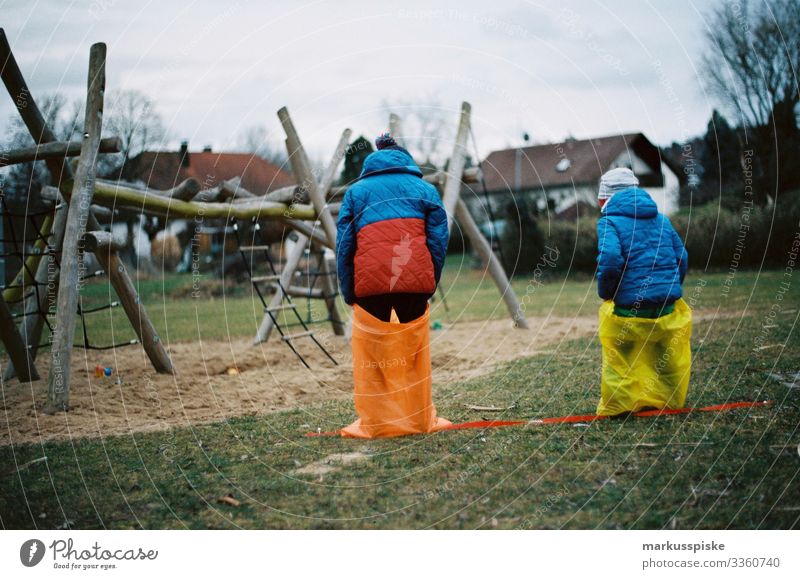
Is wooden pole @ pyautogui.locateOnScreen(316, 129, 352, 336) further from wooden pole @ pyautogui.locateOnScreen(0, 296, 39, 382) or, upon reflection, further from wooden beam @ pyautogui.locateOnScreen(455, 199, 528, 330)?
wooden pole @ pyautogui.locateOnScreen(0, 296, 39, 382)

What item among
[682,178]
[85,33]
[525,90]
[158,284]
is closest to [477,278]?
[682,178]

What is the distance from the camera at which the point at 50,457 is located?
5719 millimetres

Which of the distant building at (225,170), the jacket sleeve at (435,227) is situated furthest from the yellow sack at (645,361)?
the distant building at (225,170)

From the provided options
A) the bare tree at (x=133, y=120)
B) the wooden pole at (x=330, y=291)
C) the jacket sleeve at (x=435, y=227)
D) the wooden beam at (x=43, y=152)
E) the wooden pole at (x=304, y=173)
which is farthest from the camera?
the wooden pole at (x=330, y=291)

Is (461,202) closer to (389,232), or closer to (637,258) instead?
(637,258)

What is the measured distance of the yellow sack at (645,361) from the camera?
574cm

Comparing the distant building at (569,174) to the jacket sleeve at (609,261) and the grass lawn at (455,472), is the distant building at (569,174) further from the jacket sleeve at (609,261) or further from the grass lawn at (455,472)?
the grass lawn at (455,472)

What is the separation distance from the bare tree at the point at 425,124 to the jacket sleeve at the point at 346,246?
13.4 ft

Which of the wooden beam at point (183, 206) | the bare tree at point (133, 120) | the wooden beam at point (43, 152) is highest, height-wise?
the bare tree at point (133, 120)

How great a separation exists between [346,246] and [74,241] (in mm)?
2937

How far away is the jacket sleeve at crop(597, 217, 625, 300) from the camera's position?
227 inches

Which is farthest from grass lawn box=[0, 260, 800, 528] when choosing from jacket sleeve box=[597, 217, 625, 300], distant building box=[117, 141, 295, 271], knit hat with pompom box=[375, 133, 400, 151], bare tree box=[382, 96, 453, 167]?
distant building box=[117, 141, 295, 271]

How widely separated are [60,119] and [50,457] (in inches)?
276
